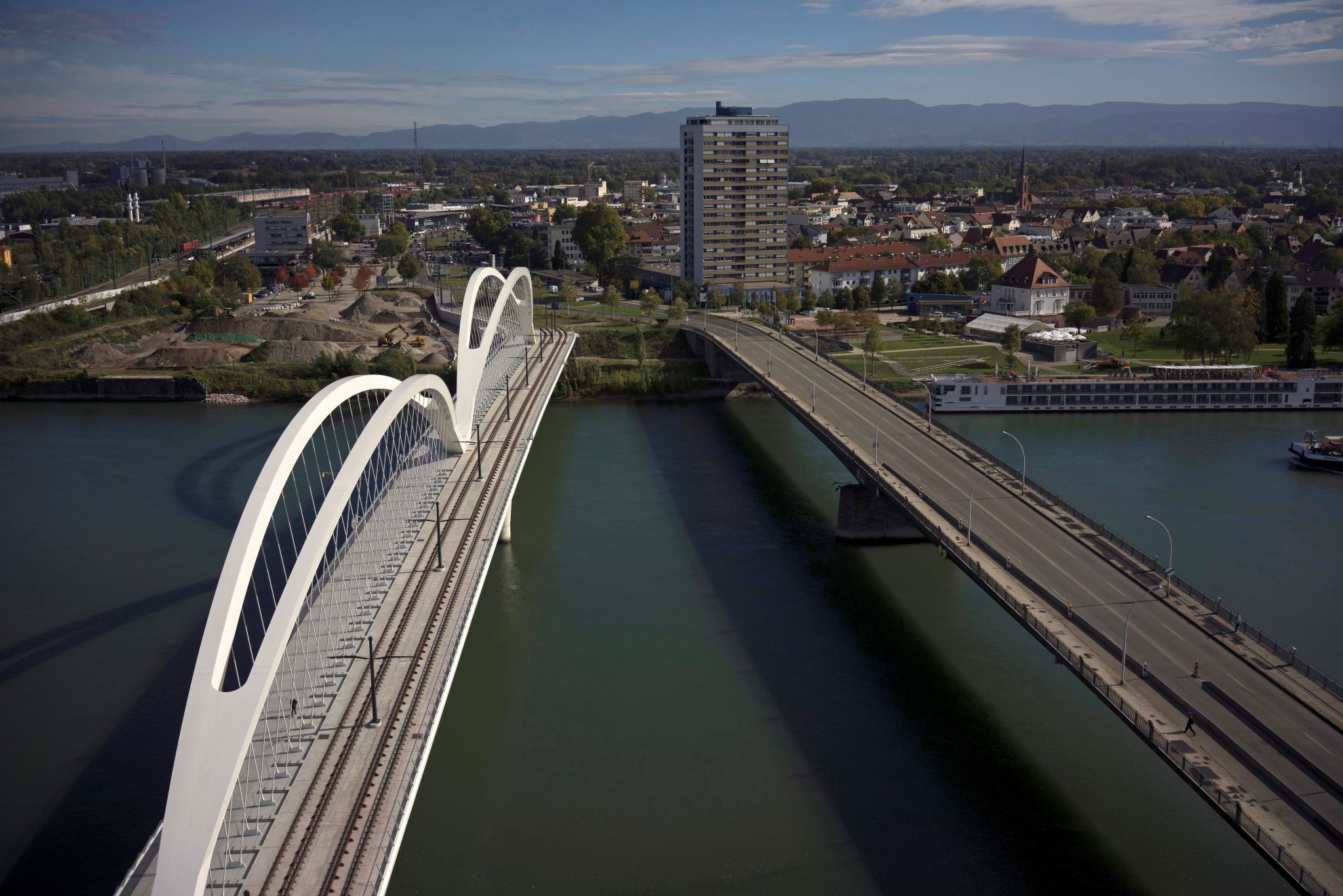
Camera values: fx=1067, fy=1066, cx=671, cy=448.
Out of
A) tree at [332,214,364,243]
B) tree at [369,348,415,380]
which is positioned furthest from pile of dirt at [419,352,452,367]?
tree at [332,214,364,243]

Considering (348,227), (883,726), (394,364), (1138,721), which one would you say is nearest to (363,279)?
→ (394,364)

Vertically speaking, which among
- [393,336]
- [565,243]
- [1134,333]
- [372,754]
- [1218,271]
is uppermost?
[565,243]

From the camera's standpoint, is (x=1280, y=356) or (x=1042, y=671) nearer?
(x=1042, y=671)

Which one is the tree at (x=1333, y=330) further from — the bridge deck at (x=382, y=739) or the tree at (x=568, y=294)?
the bridge deck at (x=382, y=739)

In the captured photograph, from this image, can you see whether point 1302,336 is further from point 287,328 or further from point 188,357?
point 188,357


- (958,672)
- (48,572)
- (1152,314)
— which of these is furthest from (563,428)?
(1152,314)

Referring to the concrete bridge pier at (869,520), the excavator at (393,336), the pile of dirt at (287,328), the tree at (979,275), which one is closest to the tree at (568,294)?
the excavator at (393,336)

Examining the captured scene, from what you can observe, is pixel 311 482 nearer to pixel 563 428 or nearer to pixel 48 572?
pixel 48 572

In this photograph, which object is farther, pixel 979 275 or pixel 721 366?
pixel 979 275
